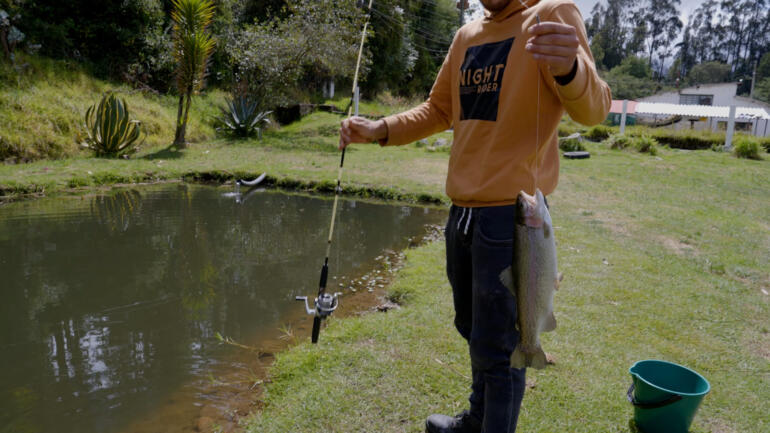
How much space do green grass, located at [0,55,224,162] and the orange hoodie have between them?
11686 mm

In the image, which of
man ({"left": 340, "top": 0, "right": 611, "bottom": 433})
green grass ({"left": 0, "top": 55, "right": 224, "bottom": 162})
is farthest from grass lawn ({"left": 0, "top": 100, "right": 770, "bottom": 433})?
green grass ({"left": 0, "top": 55, "right": 224, "bottom": 162})

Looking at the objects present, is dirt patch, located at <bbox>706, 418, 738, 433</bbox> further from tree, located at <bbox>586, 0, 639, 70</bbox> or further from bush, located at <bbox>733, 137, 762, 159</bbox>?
tree, located at <bbox>586, 0, 639, 70</bbox>

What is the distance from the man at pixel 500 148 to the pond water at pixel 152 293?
1.99m

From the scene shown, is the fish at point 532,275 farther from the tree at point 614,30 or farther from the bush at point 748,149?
the tree at point 614,30

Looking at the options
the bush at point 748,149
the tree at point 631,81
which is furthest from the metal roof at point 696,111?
the tree at point 631,81

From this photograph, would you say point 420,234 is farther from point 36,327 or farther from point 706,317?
point 36,327

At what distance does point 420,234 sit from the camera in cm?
698

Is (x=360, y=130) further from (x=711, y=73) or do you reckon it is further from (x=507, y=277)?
(x=711, y=73)

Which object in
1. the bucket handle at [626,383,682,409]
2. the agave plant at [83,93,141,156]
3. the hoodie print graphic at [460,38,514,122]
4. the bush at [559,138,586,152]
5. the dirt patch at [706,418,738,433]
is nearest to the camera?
the hoodie print graphic at [460,38,514,122]

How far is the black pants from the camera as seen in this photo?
182cm

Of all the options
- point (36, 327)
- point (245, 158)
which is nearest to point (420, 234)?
point (36, 327)

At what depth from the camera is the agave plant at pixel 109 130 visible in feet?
36.6

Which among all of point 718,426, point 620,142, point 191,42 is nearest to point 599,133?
point 620,142

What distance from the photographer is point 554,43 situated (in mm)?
1408
